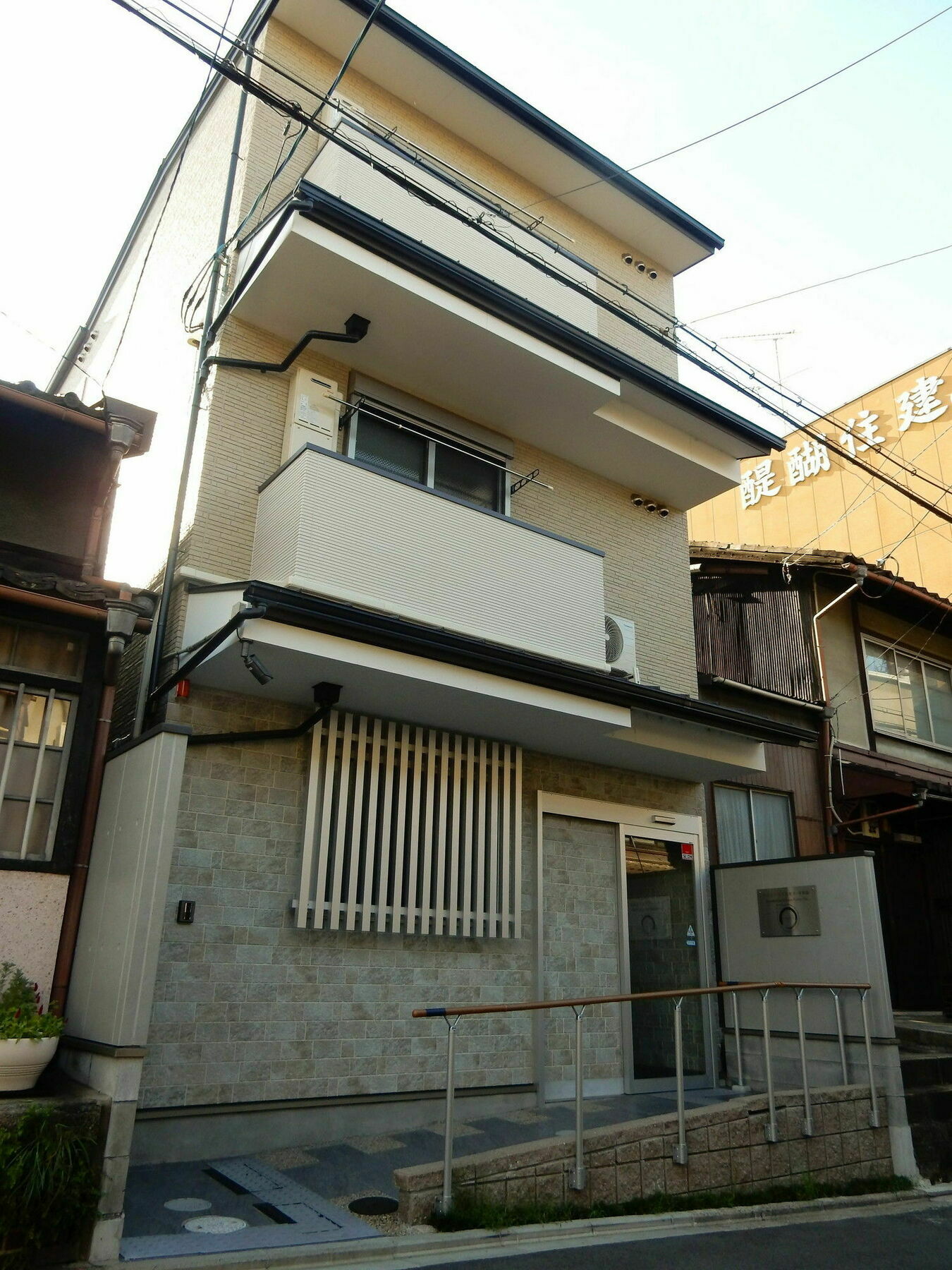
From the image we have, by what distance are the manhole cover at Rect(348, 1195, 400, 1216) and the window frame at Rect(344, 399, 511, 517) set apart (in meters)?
5.19

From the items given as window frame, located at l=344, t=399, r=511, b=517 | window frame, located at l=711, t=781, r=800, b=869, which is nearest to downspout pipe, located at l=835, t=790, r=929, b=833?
window frame, located at l=711, t=781, r=800, b=869

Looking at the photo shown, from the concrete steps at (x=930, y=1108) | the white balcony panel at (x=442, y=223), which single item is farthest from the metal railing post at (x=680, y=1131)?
the white balcony panel at (x=442, y=223)

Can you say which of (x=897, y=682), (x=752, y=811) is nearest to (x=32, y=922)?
(x=752, y=811)

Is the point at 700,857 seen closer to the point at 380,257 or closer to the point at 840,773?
the point at 840,773

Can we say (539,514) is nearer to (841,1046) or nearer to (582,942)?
(582,942)

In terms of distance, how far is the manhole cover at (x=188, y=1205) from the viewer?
5.20 metres

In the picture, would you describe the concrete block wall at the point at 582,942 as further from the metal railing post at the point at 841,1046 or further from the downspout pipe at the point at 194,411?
the downspout pipe at the point at 194,411

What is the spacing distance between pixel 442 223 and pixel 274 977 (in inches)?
282

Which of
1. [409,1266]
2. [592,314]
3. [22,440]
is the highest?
A: [592,314]

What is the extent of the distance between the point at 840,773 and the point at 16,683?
32.5 feet

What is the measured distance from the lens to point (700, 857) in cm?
1025

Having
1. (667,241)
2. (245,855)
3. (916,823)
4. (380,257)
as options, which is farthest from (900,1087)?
(667,241)

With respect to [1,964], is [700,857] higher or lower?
higher

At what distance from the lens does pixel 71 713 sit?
636 cm
